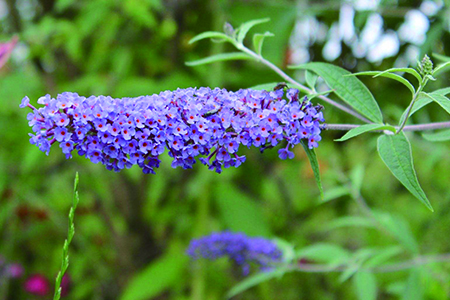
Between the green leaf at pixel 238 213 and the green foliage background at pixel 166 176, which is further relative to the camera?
the green leaf at pixel 238 213

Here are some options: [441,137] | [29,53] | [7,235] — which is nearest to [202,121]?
[441,137]

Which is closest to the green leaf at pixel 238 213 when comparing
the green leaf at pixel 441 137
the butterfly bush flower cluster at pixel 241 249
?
the butterfly bush flower cluster at pixel 241 249

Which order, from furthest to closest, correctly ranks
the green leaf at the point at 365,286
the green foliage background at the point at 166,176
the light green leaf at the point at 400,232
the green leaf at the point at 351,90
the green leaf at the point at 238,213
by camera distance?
the green leaf at the point at 238,213
the green foliage background at the point at 166,176
the light green leaf at the point at 400,232
the green leaf at the point at 365,286
the green leaf at the point at 351,90

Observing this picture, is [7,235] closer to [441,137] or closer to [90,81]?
[90,81]

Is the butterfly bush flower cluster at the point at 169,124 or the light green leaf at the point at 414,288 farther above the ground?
the butterfly bush flower cluster at the point at 169,124

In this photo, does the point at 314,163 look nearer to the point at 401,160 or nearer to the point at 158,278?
the point at 401,160

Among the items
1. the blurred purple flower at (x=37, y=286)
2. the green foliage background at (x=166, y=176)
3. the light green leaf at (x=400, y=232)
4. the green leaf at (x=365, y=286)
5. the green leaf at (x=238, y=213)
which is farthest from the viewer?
the blurred purple flower at (x=37, y=286)

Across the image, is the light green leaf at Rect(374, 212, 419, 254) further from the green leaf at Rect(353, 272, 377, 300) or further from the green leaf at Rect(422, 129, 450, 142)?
the green leaf at Rect(422, 129, 450, 142)

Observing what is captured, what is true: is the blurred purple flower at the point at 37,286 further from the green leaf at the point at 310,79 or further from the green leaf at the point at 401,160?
the green leaf at the point at 401,160
